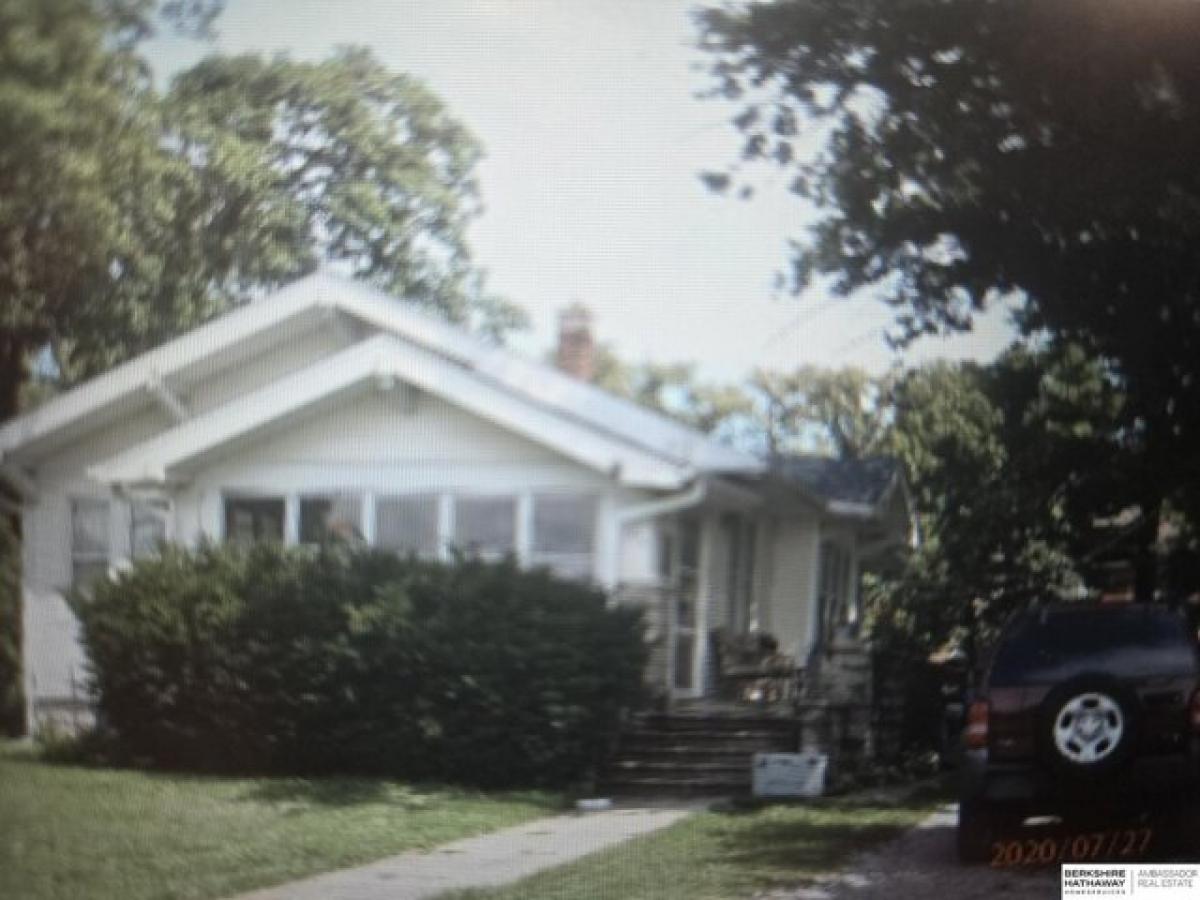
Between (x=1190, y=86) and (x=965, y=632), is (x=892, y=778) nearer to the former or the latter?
(x=965, y=632)

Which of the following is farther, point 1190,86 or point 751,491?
point 1190,86

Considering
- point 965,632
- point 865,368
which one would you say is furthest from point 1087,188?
point 965,632

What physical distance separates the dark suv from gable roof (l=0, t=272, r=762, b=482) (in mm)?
1372

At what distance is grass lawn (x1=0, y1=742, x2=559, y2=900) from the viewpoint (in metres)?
4.35

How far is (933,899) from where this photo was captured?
491 cm

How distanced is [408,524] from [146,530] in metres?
0.81

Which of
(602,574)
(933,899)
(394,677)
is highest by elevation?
(602,574)

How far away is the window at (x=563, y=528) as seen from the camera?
4660 millimetres

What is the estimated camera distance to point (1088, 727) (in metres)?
5.08

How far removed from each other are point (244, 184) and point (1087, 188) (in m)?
2.93

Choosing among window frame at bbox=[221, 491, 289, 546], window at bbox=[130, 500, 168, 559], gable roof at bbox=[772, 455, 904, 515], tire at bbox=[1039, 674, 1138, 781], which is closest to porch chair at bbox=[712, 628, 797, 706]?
gable roof at bbox=[772, 455, 904, 515]

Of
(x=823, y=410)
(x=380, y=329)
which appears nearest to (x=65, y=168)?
(x=380, y=329)

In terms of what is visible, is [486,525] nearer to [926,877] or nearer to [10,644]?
[10,644]

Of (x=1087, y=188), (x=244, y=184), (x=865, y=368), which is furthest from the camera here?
(x=1087, y=188)
